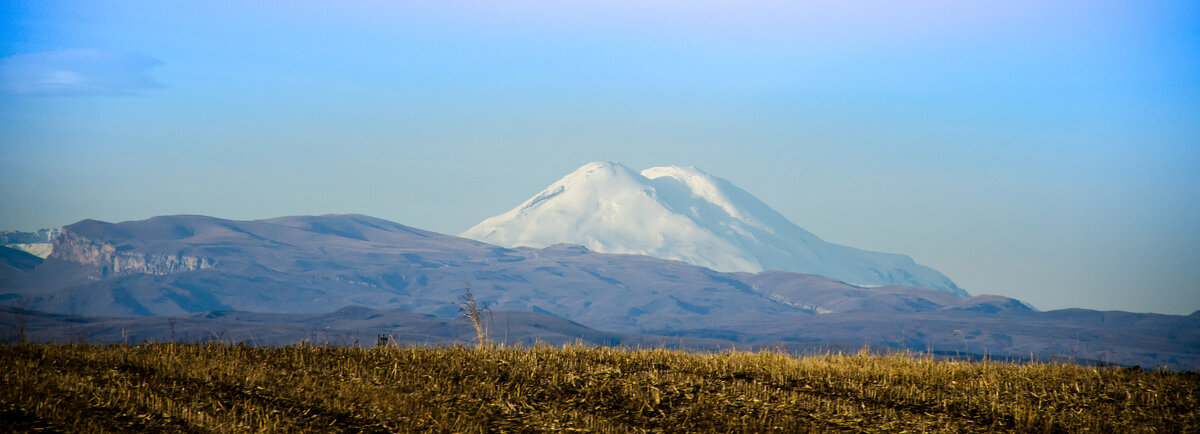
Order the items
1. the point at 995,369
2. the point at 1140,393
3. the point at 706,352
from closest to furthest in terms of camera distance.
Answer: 1. the point at 1140,393
2. the point at 995,369
3. the point at 706,352

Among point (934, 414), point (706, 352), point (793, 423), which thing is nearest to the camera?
point (793, 423)

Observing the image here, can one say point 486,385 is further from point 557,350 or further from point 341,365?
point 557,350

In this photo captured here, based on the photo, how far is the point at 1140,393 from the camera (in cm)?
1566

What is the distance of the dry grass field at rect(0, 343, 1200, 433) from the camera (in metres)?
12.8

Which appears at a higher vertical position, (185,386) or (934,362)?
(934,362)

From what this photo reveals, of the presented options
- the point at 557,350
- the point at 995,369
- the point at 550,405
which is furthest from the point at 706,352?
the point at 550,405

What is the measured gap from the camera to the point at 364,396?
13.8m

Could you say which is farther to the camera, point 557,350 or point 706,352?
point 706,352

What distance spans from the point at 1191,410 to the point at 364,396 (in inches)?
452

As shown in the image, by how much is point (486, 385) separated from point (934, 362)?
835 centimetres

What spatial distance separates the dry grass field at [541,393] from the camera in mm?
12781

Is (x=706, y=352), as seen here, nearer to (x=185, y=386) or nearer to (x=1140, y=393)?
(x=1140, y=393)

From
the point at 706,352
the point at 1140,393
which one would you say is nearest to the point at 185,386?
the point at 706,352

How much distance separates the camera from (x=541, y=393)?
Result: 1478 cm
